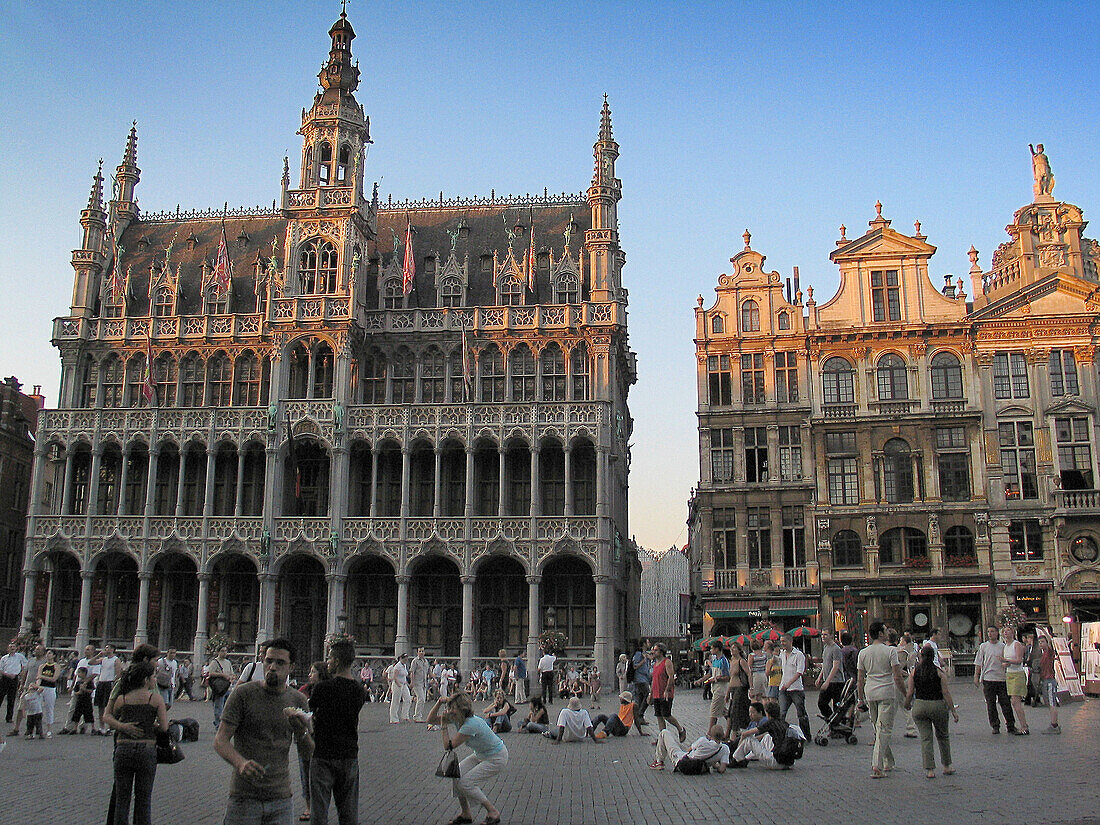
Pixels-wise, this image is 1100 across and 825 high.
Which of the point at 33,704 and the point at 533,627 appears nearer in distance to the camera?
the point at 33,704

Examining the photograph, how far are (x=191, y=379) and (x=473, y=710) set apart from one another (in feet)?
117

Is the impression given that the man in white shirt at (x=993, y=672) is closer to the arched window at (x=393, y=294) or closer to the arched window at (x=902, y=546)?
the arched window at (x=902, y=546)

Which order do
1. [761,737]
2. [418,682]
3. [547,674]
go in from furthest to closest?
[547,674] < [418,682] < [761,737]

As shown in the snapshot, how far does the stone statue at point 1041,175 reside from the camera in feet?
175

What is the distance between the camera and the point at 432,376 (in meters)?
48.9

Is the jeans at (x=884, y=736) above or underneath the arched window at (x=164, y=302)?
underneath

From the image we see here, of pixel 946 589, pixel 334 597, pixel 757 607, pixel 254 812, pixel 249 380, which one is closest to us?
pixel 254 812

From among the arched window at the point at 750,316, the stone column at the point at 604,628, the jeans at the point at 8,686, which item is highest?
the arched window at the point at 750,316

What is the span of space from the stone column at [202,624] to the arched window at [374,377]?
1063 cm

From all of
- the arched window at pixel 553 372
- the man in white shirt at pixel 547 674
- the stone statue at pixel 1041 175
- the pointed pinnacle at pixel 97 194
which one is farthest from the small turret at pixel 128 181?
the stone statue at pixel 1041 175

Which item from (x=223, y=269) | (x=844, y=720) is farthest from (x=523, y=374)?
(x=844, y=720)

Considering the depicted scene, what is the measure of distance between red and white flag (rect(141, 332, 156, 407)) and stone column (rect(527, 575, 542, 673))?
63.1 ft

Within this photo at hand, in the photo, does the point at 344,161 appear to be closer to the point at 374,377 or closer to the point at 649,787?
the point at 374,377

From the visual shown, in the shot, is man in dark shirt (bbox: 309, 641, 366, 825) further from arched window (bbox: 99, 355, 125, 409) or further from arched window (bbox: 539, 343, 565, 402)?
arched window (bbox: 99, 355, 125, 409)
